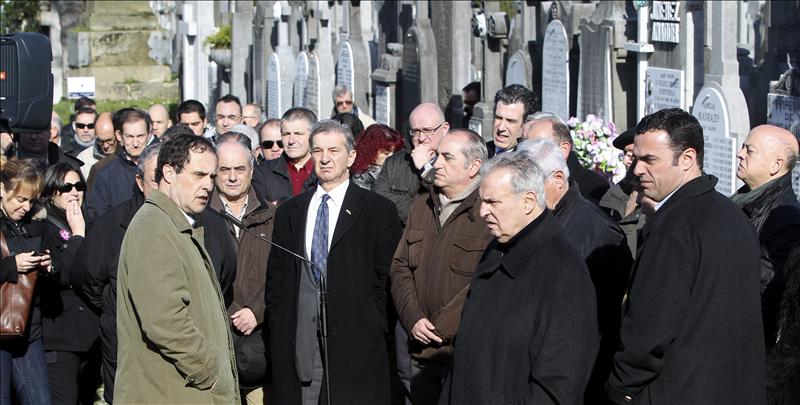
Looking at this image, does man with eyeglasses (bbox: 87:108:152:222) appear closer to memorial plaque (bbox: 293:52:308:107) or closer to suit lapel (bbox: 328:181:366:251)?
suit lapel (bbox: 328:181:366:251)

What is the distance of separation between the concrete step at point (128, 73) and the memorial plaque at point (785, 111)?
24.9m

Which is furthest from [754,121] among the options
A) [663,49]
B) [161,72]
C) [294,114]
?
[161,72]

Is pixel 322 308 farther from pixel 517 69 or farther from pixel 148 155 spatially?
pixel 517 69

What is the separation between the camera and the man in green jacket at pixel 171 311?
4734 millimetres

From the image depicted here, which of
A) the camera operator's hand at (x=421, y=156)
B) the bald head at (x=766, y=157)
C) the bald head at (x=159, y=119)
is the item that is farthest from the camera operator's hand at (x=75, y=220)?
the bald head at (x=159, y=119)

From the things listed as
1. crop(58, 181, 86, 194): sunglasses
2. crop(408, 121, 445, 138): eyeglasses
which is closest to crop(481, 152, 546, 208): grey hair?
crop(408, 121, 445, 138): eyeglasses

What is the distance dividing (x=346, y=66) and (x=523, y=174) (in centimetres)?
1188

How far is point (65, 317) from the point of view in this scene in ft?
22.5

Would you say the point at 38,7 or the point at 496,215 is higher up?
the point at 38,7

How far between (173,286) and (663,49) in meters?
6.03

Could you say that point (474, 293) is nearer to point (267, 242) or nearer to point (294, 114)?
point (267, 242)

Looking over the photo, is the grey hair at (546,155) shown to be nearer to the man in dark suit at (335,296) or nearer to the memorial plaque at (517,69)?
→ the man in dark suit at (335,296)

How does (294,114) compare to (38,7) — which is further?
(38,7)

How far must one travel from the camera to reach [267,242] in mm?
6594
